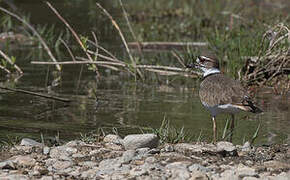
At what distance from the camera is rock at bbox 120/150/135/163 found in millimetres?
6520

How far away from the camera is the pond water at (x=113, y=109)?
8.66 meters

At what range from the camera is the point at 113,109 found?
32.9 feet

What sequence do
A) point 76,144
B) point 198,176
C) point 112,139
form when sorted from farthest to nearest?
1. point 112,139
2. point 76,144
3. point 198,176

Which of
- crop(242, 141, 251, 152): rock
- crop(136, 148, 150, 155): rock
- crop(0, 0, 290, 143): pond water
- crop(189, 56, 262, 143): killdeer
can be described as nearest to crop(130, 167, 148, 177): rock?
crop(136, 148, 150, 155): rock

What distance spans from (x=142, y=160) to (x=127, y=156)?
16 cm

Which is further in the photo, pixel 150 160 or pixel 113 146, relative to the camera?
pixel 113 146

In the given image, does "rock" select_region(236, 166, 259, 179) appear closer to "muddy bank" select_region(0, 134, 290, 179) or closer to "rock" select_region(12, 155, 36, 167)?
"muddy bank" select_region(0, 134, 290, 179)

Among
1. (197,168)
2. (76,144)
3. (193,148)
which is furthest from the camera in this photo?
(76,144)

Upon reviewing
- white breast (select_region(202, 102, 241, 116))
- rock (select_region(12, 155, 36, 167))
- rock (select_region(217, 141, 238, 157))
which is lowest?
rock (select_region(12, 155, 36, 167))

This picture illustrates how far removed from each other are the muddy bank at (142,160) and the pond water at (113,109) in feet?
2.97

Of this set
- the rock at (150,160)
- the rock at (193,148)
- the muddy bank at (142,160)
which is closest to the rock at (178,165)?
the muddy bank at (142,160)

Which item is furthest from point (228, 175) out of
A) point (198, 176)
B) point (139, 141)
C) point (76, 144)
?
point (76, 144)

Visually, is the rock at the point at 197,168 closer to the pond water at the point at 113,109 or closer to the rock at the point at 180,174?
the rock at the point at 180,174

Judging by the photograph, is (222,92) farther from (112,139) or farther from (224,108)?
(112,139)
